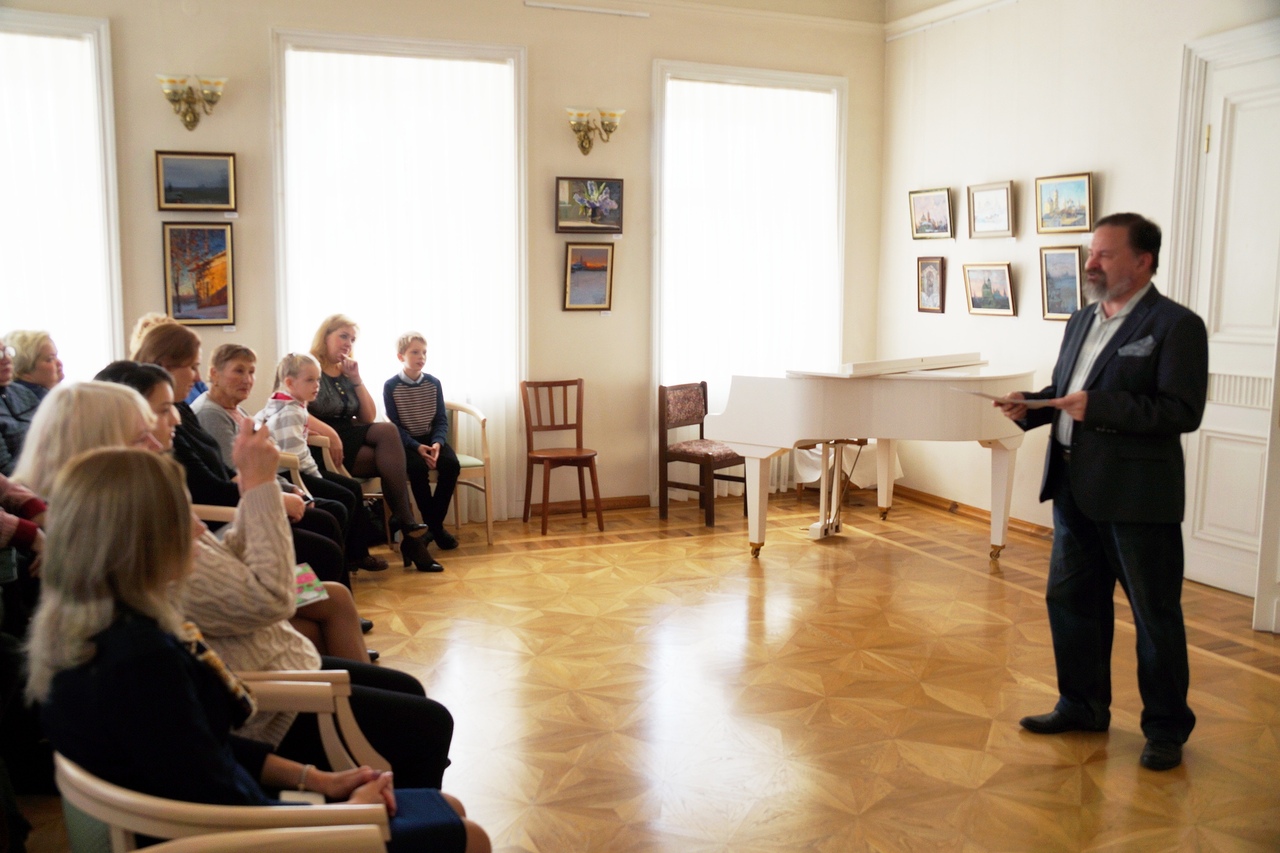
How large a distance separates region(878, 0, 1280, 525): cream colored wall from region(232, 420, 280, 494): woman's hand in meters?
4.96

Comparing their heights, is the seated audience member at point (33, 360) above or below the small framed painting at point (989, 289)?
below

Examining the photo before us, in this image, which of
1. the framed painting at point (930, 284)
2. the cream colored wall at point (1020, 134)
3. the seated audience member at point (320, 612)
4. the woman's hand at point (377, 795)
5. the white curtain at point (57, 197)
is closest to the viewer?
the woman's hand at point (377, 795)

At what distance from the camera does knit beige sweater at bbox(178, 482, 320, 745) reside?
88.1 inches

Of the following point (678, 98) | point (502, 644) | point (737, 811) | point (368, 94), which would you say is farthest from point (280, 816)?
point (678, 98)

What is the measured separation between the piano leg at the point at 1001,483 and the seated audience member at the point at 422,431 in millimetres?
3141

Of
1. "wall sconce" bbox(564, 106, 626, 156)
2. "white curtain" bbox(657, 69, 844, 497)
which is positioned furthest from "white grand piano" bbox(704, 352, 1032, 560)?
"wall sconce" bbox(564, 106, 626, 156)

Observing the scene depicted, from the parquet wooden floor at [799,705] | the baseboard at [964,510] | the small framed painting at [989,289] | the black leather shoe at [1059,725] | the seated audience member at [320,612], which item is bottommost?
the parquet wooden floor at [799,705]

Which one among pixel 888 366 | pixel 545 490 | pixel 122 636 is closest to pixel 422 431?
pixel 545 490

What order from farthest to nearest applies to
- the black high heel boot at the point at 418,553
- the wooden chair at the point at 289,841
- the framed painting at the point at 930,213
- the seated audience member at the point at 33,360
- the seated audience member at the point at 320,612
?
the framed painting at the point at 930,213 < the black high heel boot at the point at 418,553 < the seated audience member at the point at 33,360 < the seated audience member at the point at 320,612 < the wooden chair at the point at 289,841

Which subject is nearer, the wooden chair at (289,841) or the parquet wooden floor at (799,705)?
the wooden chair at (289,841)

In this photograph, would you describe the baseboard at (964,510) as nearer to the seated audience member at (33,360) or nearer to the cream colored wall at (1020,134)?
the cream colored wall at (1020,134)

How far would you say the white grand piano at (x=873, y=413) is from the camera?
542 cm

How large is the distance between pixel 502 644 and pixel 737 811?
174 cm

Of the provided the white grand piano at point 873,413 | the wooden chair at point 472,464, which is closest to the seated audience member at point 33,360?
the wooden chair at point 472,464
